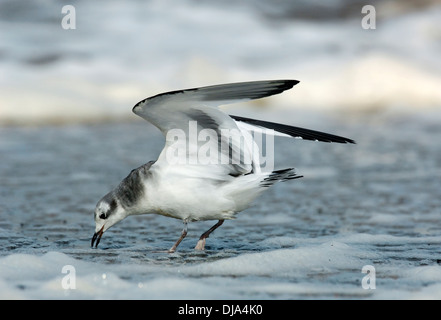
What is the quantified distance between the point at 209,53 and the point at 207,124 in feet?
30.1

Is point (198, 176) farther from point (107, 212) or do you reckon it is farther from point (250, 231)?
point (250, 231)

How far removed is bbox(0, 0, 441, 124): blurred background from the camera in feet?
38.3

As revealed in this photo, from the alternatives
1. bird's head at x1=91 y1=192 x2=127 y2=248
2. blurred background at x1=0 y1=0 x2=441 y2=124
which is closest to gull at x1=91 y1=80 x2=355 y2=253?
bird's head at x1=91 y1=192 x2=127 y2=248

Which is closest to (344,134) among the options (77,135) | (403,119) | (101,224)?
(403,119)

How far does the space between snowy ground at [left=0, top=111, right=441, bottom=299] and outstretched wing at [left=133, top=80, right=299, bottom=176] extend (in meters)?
0.52

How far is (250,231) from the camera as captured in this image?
4.93m

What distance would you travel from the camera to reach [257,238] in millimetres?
4680

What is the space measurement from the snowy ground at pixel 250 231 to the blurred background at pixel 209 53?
8.82 feet

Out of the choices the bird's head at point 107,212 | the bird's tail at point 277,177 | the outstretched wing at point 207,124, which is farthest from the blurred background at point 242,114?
the outstretched wing at point 207,124

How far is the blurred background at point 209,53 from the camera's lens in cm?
1167

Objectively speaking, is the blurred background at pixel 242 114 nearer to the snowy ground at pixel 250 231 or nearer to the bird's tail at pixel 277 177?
the snowy ground at pixel 250 231

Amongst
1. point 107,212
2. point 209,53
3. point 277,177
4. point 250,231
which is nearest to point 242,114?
point 209,53
